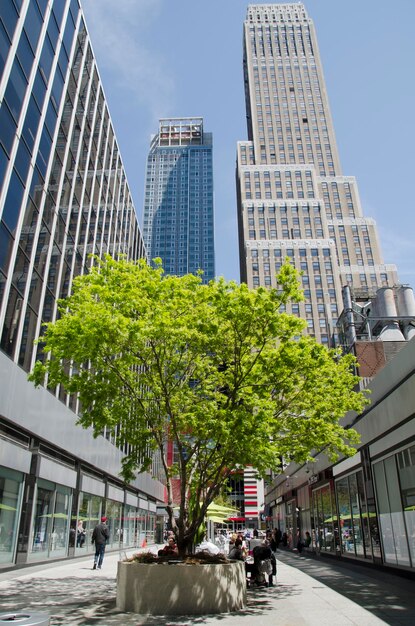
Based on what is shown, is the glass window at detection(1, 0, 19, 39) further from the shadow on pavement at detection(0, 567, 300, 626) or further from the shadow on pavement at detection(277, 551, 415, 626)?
the shadow on pavement at detection(277, 551, 415, 626)

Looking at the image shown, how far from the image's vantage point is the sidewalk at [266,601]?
Result: 8484 mm

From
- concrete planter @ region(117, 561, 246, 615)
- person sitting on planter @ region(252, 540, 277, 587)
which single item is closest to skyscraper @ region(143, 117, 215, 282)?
person sitting on planter @ region(252, 540, 277, 587)

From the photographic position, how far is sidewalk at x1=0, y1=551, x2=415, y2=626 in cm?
848

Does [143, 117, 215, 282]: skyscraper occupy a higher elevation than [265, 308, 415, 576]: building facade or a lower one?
higher

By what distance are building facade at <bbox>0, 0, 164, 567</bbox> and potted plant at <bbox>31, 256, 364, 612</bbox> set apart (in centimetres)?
547

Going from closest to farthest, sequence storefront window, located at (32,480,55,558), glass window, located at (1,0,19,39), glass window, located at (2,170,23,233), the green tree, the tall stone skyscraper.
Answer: the green tree < glass window, located at (1,0,19,39) < glass window, located at (2,170,23,233) < storefront window, located at (32,480,55,558) < the tall stone skyscraper

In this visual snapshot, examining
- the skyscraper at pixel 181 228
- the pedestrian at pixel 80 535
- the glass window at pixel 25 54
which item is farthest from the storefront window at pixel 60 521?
the skyscraper at pixel 181 228

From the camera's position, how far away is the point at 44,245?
68.3 ft

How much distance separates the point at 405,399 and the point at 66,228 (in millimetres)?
18216

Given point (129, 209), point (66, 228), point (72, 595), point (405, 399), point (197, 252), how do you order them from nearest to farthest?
point (72, 595), point (405, 399), point (66, 228), point (129, 209), point (197, 252)

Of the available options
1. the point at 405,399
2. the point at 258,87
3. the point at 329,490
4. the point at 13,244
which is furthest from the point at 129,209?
the point at 258,87

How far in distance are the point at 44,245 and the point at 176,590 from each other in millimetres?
15859

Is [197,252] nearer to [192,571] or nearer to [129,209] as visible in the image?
[129,209]

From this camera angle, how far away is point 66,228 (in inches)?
955
